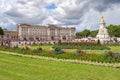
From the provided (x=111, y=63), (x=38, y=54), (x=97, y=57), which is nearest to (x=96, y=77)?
(x=111, y=63)

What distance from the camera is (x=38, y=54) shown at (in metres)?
21.6

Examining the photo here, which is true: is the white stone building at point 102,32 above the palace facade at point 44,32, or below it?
below

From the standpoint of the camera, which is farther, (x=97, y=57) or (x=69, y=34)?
(x=69, y=34)

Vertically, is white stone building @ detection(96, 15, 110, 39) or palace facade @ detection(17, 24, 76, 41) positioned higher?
palace facade @ detection(17, 24, 76, 41)

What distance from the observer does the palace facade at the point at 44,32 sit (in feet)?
552

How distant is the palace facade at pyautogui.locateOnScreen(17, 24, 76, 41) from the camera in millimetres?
168125

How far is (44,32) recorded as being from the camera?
178500 mm

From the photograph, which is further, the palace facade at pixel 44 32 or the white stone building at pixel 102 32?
the palace facade at pixel 44 32

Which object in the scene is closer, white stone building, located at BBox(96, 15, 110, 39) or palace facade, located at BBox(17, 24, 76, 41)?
white stone building, located at BBox(96, 15, 110, 39)

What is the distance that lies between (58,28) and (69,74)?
572 ft

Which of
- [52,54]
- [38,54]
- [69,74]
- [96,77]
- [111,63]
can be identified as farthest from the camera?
[38,54]

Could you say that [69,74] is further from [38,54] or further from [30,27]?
[30,27]

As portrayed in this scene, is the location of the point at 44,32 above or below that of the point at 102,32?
above

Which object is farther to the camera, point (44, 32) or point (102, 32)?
point (44, 32)
